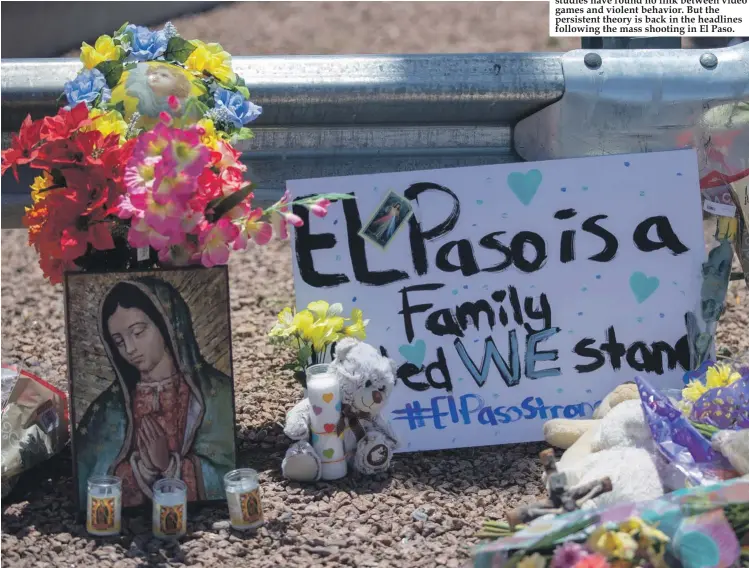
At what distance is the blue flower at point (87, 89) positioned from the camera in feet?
8.33

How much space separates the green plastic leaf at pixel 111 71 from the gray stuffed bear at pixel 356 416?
89 centimetres

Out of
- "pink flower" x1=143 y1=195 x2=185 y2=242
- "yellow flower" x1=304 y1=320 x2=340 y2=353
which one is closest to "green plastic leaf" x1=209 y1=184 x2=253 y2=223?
"pink flower" x1=143 y1=195 x2=185 y2=242

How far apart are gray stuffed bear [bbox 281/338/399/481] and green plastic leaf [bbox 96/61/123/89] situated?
0.89 meters

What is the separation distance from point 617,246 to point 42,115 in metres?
1.73

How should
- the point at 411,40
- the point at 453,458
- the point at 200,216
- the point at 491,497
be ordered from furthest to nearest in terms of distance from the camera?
1. the point at 411,40
2. the point at 453,458
3. the point at 491,497
4. the point at 200,216

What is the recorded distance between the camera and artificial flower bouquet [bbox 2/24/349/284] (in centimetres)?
220

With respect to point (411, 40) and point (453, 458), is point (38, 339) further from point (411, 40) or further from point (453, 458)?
point (411, 40)

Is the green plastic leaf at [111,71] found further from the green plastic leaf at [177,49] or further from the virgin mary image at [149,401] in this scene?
the virgin mary image at [149,401]

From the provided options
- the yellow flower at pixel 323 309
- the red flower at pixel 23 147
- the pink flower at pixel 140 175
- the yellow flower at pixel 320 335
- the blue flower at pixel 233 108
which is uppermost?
the blue flower at pixel 233 108

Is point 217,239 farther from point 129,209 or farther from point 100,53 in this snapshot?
point 100,53

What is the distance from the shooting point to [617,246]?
2.95 m

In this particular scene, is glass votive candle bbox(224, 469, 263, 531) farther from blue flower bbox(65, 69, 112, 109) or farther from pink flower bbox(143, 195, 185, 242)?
blue flower bbox(65, 69, 112, 109)

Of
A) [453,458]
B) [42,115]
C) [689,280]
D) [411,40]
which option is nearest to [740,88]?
[689,280]

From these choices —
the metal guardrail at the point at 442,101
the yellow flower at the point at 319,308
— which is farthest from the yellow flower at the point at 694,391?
the yellow flower at the point at 319,308
